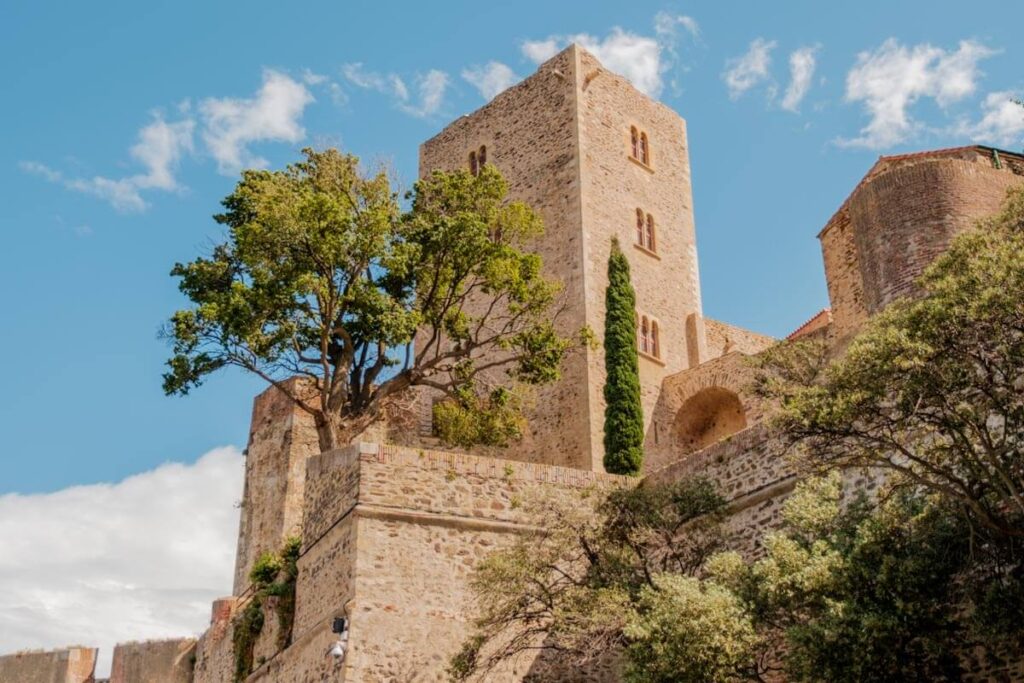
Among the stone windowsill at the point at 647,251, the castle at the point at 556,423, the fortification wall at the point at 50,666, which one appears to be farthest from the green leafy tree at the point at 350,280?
the fortification wall at the point at 50,666

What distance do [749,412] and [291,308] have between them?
10.8 meters

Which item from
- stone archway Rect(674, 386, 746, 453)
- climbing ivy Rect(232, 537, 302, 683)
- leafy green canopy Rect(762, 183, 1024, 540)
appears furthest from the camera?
stone archway Rect(674, 386, 746, 453)

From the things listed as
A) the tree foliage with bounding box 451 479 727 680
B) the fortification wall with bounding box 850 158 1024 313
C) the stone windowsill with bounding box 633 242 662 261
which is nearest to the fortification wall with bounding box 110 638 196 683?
the stone windowsill with bounding box 633 242 662 261

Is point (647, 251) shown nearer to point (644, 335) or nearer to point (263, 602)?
point (644, 335)

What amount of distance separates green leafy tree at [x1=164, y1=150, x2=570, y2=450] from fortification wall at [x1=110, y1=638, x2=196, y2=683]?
1017 centimetres

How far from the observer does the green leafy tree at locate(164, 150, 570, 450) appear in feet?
69.9

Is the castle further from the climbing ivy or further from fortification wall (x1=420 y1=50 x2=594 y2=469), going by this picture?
the climbing ivy

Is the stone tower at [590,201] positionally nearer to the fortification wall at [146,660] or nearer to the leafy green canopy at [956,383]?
the fortification wall at [146,660]

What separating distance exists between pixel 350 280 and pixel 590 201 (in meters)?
9.83

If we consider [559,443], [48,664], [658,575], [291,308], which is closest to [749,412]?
[559,443]

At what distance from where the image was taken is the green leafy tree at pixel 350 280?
839 inches

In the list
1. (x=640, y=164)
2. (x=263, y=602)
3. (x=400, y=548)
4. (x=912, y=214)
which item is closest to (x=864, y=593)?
(x=400, y=548)

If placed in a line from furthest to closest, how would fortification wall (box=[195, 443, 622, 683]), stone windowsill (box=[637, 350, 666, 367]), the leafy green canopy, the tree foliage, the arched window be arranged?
the arched window, stone windowsill (box=[637, 350, 666, 367]), fortification wall (box=[195, 443, 622, 683]), the tree foliage, the leafy green canopy

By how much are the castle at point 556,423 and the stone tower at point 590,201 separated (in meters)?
0.06
